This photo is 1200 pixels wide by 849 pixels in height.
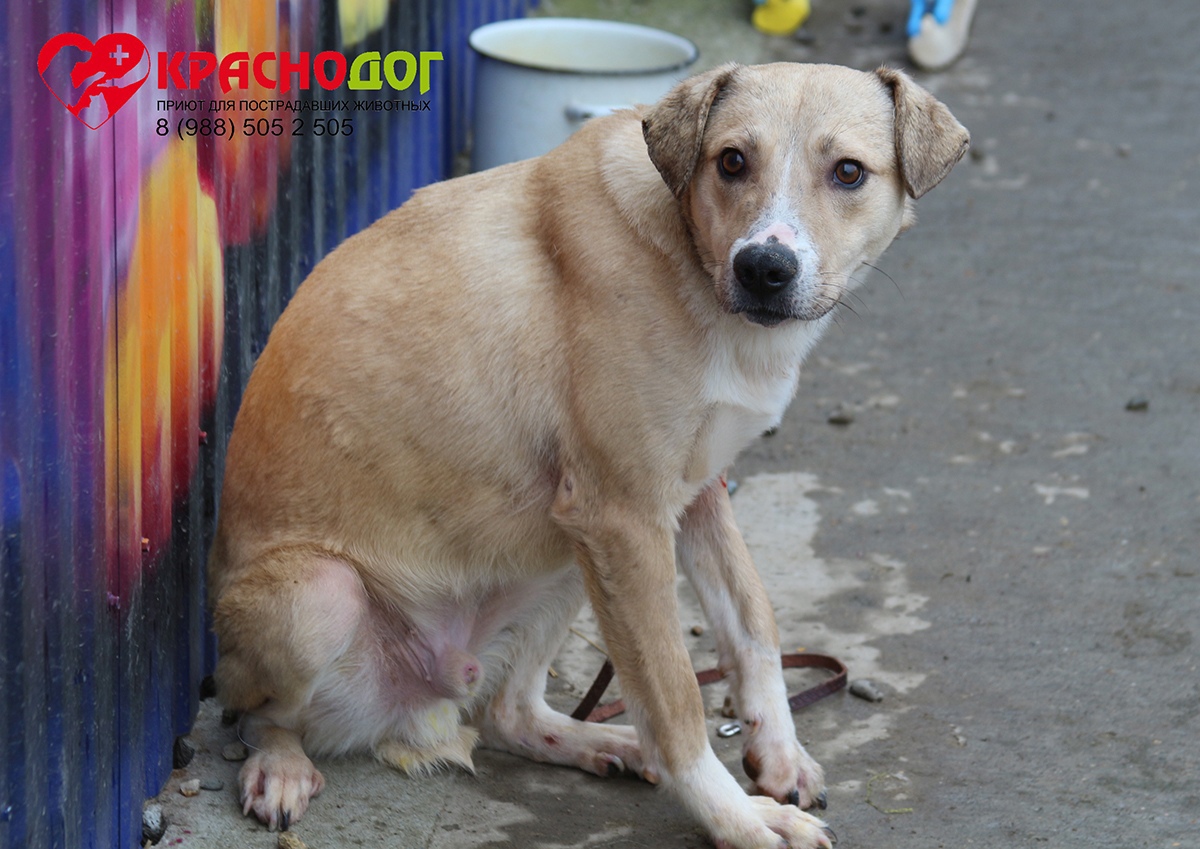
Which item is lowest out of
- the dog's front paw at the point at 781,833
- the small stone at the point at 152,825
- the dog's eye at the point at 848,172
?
the small stone at the point at 152,825

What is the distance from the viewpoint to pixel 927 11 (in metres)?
8.03

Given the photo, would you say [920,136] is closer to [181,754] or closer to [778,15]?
[181,754]

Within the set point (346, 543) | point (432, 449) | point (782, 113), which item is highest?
point (782, 113)

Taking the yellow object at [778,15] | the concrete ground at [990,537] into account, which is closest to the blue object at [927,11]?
the concrete ground at [990,537]

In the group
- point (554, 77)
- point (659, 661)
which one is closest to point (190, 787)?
point (659, 661)

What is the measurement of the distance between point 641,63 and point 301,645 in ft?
11.6

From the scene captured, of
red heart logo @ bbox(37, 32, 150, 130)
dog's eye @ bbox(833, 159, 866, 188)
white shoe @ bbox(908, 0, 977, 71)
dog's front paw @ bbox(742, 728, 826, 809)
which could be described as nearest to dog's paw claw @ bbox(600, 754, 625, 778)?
dog's front paw @ bbox(742, 728, 826, 809)

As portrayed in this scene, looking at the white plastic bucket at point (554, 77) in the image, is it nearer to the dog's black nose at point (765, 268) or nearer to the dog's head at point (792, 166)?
the dog's head at point (792, 166)

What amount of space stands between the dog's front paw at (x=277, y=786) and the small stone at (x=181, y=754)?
15 centimetres

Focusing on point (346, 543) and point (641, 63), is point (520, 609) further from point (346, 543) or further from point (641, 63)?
point (641, 63)

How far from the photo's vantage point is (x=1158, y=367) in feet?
17.6

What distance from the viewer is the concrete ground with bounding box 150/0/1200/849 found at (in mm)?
3104

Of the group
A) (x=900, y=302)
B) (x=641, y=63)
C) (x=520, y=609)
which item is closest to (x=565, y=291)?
(x=520, y=609)

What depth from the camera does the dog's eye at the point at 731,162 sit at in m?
2.77
